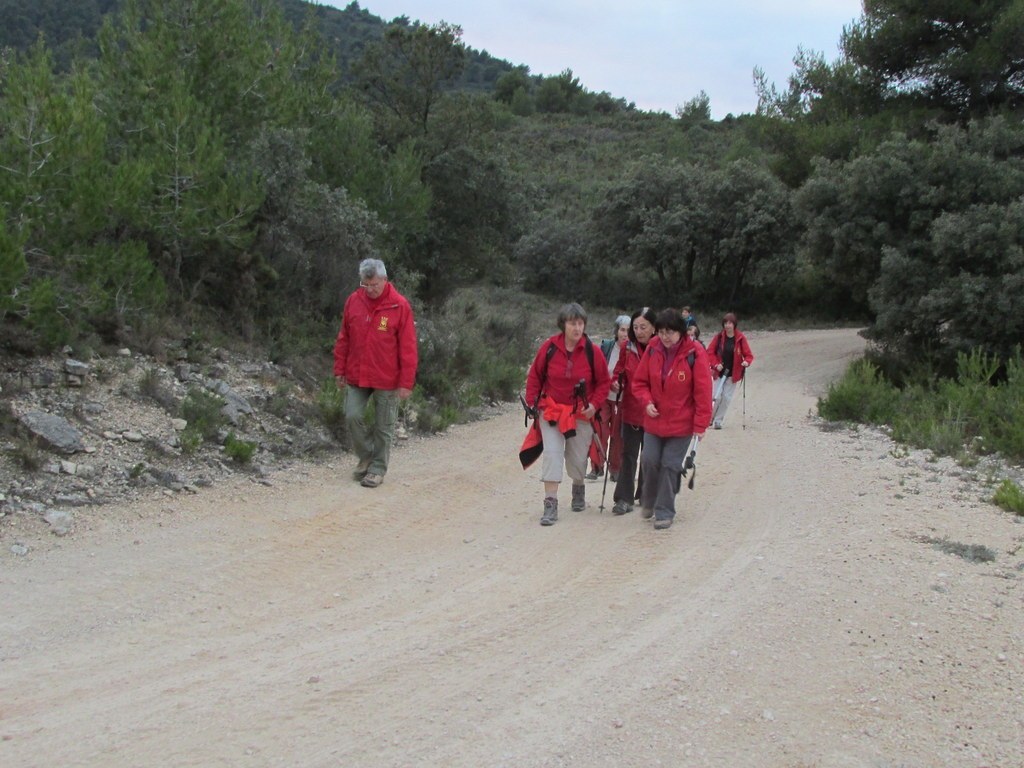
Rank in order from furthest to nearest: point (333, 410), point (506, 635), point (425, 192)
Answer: point (425, 192), point (333, 410), point (506, 635)

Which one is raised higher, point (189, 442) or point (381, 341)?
point (381, 341)

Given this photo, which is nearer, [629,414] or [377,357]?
[629,414]

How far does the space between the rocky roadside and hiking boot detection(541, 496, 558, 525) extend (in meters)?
2.67

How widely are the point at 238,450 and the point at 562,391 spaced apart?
3182 mm

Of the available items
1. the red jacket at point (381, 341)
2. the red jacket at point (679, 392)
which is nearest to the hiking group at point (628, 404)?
the red jacket at point (679, 392)

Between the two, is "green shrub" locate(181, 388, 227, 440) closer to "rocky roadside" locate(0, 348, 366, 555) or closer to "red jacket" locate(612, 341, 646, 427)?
"rocky roadside" locate(0, 348, 366, 555)

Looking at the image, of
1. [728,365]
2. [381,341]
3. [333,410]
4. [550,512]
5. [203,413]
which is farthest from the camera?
[728,365]

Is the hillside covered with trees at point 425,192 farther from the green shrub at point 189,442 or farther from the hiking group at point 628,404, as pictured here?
the hiking group at point 628,404

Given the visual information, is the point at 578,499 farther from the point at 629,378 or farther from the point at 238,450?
the point at 238,450

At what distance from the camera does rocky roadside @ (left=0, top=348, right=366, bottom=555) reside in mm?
7535

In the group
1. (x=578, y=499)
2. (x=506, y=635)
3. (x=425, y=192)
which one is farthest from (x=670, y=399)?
(x=425, y=192)

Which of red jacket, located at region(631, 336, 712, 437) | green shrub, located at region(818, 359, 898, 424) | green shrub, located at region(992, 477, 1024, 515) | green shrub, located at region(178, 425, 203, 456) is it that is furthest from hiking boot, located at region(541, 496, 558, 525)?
green shrub, located at region(818, 359, 898, 424)

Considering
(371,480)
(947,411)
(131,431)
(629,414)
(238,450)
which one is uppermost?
(629,414)

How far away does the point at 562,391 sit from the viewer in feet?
27.2
